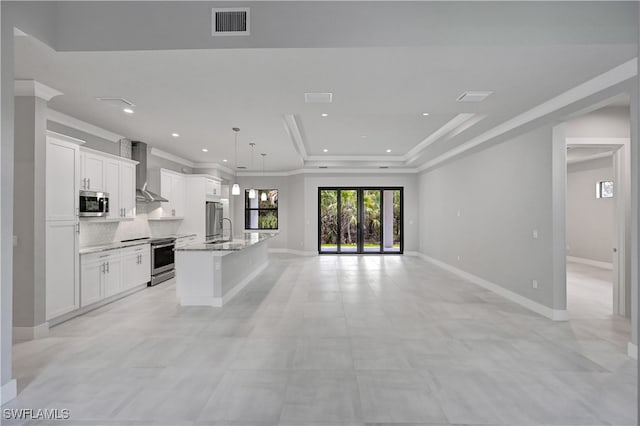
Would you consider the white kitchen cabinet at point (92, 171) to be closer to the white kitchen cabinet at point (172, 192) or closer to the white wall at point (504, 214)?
the white kitchen cabinet at point (172, 192)

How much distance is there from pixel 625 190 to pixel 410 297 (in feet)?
10.5

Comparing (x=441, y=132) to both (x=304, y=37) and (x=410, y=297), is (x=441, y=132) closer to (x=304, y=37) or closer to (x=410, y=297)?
(x=410, y=297)

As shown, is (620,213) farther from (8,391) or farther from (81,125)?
(81,125)

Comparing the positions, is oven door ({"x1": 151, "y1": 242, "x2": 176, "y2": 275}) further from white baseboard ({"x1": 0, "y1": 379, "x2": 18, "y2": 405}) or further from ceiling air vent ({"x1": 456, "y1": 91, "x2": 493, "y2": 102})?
ceiling air vent ({"x1": 456, "y1": 91, "x2": 493, "y2": 102})

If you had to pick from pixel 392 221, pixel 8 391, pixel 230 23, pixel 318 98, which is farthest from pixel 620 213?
pixel 8 391

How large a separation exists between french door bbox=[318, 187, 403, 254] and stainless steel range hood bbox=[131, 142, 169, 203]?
17.3 ft

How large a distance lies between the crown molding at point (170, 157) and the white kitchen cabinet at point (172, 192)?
0.38m

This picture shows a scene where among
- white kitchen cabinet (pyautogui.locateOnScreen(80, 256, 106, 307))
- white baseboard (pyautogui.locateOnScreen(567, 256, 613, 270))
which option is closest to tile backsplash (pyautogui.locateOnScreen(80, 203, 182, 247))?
white kitchen cabinet (pyautogui.locateOnScreen(80, 256, 106, 307))

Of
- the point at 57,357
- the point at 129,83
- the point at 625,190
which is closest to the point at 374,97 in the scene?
the point at 129,83

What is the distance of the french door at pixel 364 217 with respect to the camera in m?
10.3

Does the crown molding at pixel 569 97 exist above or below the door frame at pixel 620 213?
above

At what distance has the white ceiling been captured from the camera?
276 cm

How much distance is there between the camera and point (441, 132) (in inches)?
256

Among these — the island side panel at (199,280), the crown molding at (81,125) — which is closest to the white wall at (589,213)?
the island side panel at (199,280)
